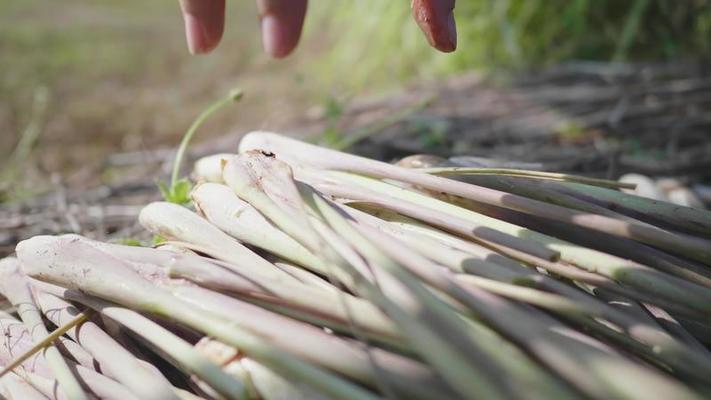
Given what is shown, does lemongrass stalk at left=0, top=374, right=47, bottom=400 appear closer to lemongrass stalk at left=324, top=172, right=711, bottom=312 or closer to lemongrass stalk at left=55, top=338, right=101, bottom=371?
lemongrass stalk at left=55, top=338, right=101, bottom=371

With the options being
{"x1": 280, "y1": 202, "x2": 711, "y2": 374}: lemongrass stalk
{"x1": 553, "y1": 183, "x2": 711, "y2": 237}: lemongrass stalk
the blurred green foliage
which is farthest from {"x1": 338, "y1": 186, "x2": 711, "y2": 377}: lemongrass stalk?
the blurred green foliage

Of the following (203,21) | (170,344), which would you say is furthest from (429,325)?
(203,21)

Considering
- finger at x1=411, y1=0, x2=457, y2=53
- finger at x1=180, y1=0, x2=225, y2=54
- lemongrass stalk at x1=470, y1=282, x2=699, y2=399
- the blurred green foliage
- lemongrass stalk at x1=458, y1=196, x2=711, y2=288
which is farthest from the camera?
the blurred green foliage

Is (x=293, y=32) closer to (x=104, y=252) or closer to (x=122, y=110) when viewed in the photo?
(x=104, y=252)

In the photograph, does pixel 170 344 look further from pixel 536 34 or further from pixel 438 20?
pixel 536 34

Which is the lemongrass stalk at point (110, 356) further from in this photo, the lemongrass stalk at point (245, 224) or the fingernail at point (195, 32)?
the fingernail at point (195, 32)

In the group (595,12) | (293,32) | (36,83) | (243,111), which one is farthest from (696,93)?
(36,83)

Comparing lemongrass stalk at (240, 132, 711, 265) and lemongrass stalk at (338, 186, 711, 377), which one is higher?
lemongrass stalk at (240, 132, 711, 265)
